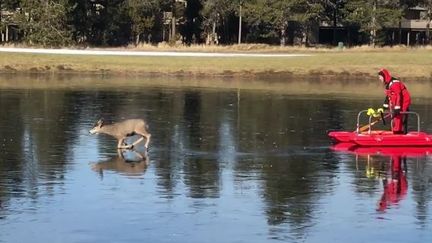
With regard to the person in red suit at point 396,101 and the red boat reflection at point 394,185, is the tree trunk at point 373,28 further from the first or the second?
the red boat reflection at point 394,185

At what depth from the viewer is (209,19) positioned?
82750mm

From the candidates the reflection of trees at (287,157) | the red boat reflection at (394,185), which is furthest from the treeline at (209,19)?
the red boat reflection at (394,185)

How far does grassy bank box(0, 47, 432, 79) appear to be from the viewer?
4656 cm

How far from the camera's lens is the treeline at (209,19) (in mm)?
76625

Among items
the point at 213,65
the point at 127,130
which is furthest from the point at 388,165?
the point at 213,65

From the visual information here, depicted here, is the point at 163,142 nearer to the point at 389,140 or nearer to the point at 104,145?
the point at 104,145

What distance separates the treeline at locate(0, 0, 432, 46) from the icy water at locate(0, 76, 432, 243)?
158 ft

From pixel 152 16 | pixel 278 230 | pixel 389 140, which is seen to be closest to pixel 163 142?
pixel 389 140

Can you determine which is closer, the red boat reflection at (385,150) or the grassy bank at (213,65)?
the red boat reflection at (385,150)

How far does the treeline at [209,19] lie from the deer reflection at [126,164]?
5226cm

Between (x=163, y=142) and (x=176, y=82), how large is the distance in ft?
→ 68.9

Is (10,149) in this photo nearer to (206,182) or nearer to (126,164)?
(126,164)

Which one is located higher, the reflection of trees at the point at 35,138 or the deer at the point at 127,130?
the deer at the point at 127,130

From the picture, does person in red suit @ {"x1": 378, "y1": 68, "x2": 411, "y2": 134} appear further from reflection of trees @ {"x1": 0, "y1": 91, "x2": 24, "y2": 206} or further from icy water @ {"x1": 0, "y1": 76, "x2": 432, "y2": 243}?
reflection of trees @ {"x1": 0, "y1": 91, "x2": 24, "y2": 206}
